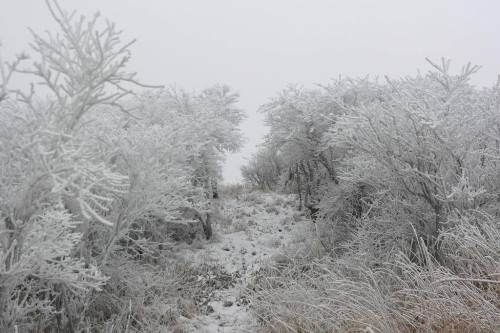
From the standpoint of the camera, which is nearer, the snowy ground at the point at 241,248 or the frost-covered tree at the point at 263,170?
the snowy ground at the point at 241,248

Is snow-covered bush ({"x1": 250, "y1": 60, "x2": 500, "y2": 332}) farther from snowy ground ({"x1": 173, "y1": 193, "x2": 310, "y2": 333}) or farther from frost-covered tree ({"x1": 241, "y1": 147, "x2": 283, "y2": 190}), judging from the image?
frost-covered tree ({"x1": 241, "y1": 147, "x2": 283, "y2": 190})

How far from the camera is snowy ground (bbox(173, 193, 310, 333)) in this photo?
609 cm

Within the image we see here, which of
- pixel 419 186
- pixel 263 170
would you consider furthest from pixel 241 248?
pixel 263 170

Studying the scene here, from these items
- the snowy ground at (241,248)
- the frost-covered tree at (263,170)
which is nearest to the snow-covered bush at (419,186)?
the snowy ground at (241,248)

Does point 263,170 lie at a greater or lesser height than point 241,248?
greater

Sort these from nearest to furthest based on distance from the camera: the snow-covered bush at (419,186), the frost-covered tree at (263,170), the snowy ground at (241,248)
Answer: the snow-covered bush at (419,186) → the snowy ground at (241,248) → the frost-covered tree at (263,170)

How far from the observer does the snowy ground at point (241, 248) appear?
6094 mm

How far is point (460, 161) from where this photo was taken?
581 centimetres

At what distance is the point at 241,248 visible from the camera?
1002 centimetres

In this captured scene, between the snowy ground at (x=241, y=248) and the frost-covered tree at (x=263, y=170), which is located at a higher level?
the frost-covered tree at (x=263, y=170)

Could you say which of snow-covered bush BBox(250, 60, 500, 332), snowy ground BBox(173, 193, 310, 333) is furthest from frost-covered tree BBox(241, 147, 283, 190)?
snow-covered bush BBox(250, 60, 500, 332)

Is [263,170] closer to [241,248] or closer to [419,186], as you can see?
[241,248]

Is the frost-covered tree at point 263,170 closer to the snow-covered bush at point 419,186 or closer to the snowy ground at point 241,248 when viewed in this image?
the snowy ground at point 241,248

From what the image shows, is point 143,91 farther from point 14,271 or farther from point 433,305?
point 433,305
